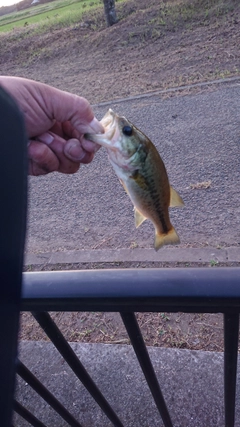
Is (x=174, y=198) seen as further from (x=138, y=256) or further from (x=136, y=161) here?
(x=138, y=256)

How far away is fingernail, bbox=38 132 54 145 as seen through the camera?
182cm

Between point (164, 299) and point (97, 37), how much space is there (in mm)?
11923

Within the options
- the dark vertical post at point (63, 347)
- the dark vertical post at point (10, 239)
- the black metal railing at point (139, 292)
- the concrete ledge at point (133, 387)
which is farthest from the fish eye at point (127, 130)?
the concrete ledge at point (133, 387)

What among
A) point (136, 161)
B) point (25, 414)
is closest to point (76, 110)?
point (136, 161)

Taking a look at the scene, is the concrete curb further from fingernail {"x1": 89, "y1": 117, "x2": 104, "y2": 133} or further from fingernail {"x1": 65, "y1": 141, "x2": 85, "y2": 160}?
fingernail {"x1": 89, "y1": 117, "x2": 104, "y2": 133}

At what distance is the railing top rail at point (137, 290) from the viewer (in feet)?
3.63

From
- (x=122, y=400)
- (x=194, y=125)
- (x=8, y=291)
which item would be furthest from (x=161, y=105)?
(x=8, y=291)

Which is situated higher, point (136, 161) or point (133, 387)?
point (136, 161)

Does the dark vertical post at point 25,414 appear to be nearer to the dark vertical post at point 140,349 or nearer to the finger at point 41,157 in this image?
the dark vertical post at point 140,349

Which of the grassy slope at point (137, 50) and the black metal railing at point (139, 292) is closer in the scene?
the black metal railing at point (139, 292)

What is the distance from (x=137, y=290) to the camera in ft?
3.85

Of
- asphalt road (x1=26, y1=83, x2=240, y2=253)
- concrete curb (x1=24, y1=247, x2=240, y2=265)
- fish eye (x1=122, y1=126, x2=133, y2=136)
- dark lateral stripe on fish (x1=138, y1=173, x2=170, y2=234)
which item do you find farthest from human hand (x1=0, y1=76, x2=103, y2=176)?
asphalt road (x1=26, y1=83, x2=240, y2=253)

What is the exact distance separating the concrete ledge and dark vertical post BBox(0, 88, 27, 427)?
1.88 meters

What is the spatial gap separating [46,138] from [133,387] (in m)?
1.65
